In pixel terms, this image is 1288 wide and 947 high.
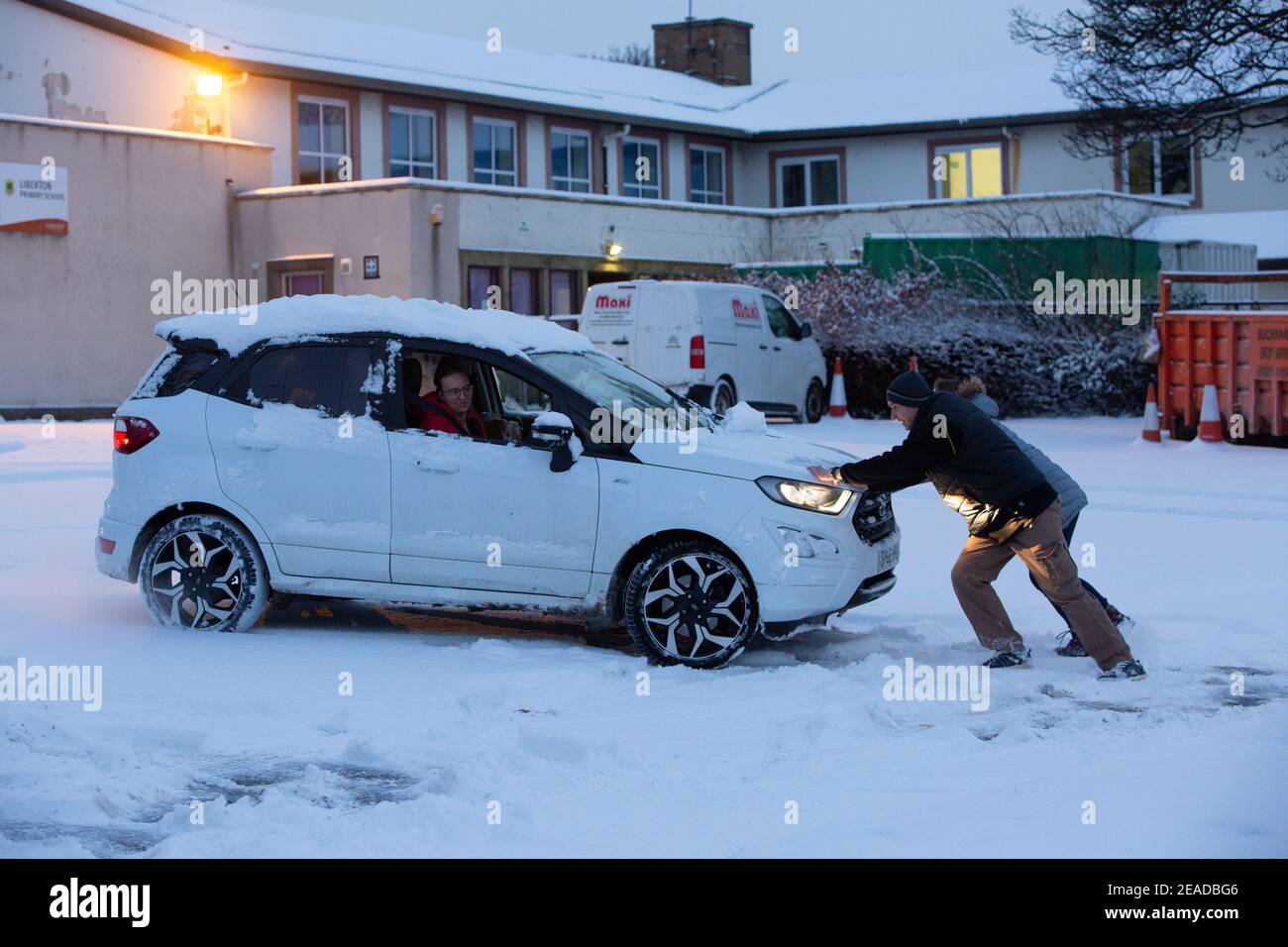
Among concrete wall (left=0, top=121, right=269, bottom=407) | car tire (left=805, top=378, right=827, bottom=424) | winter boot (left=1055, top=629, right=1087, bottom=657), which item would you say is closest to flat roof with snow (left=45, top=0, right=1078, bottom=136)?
concrete wall (left=0, top=121, right=269, bottom=407)

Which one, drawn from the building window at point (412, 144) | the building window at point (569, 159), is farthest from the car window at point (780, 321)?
the building window at point (569, 159)

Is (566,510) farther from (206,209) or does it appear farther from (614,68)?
(614,68)

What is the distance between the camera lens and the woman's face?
941 cm

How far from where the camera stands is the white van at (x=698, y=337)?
70.4ft

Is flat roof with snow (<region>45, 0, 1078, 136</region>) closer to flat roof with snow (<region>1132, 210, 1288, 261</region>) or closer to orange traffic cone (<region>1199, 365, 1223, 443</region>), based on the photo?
flat roof with snow (<region>1132, 210, 1288, 261</region>)

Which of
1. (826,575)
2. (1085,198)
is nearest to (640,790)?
(826,575)

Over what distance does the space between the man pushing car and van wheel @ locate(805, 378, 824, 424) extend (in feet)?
50.3

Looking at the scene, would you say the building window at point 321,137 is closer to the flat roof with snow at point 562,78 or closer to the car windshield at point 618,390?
the flat roof with snow at point 562,78

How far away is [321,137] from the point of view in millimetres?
33250

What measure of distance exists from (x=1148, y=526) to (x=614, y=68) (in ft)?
106

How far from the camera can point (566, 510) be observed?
28.9 feet

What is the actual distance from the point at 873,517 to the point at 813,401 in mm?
15274

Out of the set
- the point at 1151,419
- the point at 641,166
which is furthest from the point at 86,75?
the point at 1151,419

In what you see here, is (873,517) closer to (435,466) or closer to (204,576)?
(435,466)
